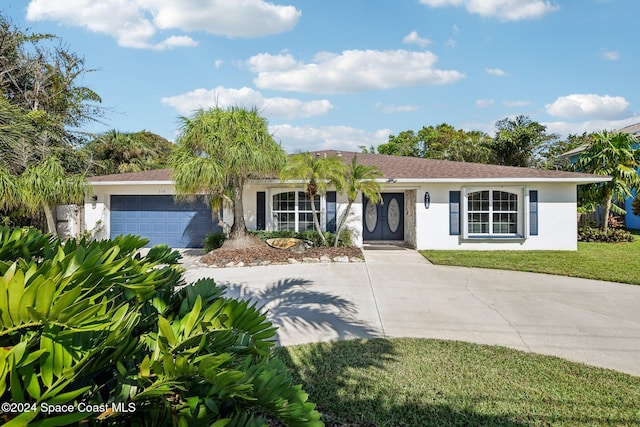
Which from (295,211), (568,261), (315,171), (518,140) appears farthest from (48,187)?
(518,140)

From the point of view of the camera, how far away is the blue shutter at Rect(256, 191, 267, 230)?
1383 centimetres

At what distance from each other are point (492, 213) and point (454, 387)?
438 inches

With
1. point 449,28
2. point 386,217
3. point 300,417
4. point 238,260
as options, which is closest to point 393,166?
point 386,217

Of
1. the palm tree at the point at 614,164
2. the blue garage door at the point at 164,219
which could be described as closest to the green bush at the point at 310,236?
the blue garage door at the point at 164,219

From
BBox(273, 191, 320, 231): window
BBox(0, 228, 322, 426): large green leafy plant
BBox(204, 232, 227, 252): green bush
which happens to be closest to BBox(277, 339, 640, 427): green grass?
BBox(0, 228, 322, 426): large green leafy plant

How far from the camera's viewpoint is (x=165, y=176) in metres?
13.9

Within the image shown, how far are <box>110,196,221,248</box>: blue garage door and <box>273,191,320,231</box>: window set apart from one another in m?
2.58

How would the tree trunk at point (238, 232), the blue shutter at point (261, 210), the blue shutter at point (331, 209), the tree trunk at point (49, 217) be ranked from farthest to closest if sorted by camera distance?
the blue shutter at point (261, 210), the blue shutter at point (331, 209), the tree trunk at point (49, 217), the tree trunk at point (238, 232)

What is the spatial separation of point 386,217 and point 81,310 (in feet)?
48.3

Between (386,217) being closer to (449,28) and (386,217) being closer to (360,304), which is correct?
(449,28)

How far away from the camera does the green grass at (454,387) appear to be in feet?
9.80

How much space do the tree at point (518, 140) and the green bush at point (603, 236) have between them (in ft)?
25.2

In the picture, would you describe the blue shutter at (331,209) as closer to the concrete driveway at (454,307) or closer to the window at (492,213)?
the concrete driveway at (454,307)

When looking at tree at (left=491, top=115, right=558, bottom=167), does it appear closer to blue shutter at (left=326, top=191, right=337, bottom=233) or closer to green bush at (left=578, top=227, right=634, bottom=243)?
green bush at (left=578, top=227, right=634, bottom=243)
